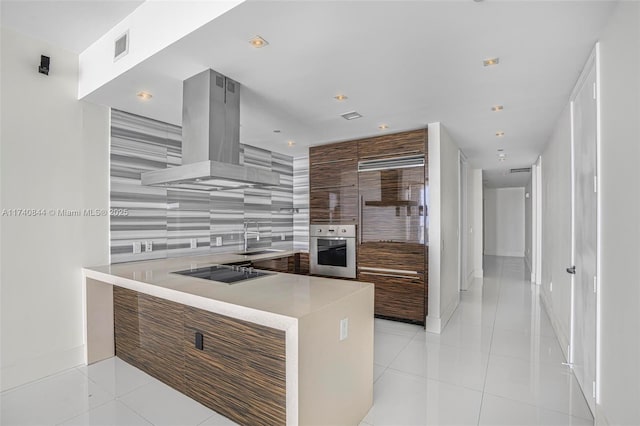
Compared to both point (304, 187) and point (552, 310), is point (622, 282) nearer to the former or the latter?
point (552, 310)

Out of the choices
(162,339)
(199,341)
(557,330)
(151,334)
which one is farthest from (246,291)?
(557,330)

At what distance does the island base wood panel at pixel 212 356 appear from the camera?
5.71 feet

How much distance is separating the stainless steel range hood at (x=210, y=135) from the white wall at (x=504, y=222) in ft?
35.4

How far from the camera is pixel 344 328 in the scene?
1.89 m

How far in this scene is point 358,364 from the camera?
204 cm

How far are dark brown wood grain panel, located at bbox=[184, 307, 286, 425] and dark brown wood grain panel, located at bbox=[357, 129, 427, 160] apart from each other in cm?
296

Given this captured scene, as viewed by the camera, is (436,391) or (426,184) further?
(426,184)

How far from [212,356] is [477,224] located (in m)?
6.85

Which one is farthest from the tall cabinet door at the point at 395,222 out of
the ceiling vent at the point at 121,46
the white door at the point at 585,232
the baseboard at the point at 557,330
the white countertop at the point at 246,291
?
the ceiling vent at the point at 121,46

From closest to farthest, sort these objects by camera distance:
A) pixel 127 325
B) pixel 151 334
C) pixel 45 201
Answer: pixel 151 334, pixel 45 201, pixel 127 325

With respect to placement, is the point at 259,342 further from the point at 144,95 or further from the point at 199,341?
the point at 144,95

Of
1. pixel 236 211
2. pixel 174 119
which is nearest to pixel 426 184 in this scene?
pixel 236 211

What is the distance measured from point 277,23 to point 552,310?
444 cm

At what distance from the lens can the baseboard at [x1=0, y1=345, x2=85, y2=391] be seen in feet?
7.97
